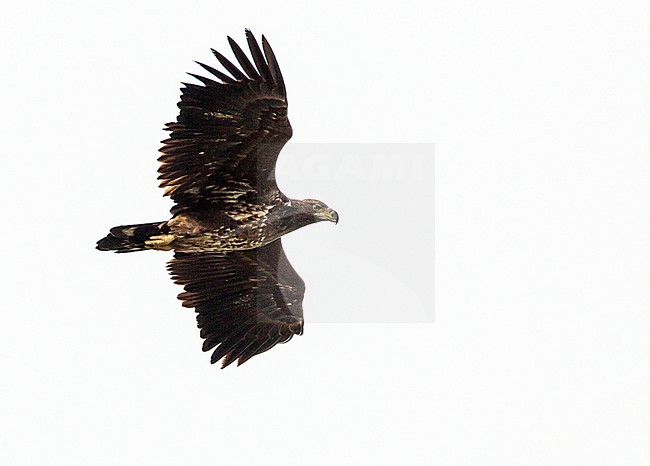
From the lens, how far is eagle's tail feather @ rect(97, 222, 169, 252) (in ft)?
39.6

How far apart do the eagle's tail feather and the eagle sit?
11 millimetres

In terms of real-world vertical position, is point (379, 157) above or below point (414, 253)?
above

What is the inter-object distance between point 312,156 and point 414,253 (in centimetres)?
254

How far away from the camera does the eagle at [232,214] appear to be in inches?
445

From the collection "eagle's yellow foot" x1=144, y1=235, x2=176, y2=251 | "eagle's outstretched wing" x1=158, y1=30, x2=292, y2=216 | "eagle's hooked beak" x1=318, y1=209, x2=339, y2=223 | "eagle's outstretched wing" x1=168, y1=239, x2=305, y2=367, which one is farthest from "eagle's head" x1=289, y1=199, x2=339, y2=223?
"eagle's yellow foot" x1=144, y1=235, x2=176, y2=251

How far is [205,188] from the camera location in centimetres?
1212

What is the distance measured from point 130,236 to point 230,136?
1.60 meters

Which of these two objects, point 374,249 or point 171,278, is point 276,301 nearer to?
point 171,278

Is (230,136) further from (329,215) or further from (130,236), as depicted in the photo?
(329,215)

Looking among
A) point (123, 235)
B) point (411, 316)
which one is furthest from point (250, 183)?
point (411, 316)

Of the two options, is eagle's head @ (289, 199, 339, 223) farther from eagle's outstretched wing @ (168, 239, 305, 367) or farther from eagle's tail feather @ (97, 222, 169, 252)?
eagle's tail feather @ (97, 222, 169, 252)

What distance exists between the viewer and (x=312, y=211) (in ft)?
41.6

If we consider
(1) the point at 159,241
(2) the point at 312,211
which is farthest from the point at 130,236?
(2) the point at 312,211

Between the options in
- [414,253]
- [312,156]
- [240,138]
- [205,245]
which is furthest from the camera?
[414,253]
